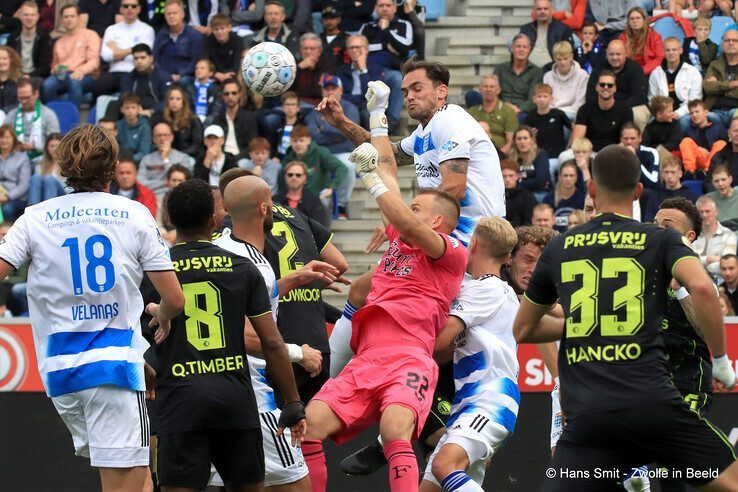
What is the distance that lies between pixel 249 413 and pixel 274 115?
957 centimetres

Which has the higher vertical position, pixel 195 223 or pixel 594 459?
pixel 195 223

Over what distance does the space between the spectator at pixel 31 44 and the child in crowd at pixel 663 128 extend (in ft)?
27.9

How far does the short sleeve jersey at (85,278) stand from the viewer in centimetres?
657

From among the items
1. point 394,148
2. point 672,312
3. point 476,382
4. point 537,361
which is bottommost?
point 537,361

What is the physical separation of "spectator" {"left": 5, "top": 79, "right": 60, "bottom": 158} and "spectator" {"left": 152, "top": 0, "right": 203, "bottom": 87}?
5.82ft

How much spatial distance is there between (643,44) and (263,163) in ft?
17.2

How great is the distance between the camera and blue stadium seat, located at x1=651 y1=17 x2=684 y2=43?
55.4ft

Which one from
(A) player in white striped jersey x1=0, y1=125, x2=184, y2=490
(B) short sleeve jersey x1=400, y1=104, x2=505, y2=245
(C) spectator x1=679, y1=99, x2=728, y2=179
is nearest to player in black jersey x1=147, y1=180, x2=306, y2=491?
(A) player in white striped jersey x1=0, y1=125, x2=184, y2=490

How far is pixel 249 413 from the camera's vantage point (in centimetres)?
709

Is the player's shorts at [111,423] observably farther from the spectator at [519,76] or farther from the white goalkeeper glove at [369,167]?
the spectator at [519,76]

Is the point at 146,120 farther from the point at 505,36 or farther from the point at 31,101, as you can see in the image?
the point at 505,36

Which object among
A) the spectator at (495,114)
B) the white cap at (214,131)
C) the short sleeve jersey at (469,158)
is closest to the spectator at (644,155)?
the spectator at (495,114)

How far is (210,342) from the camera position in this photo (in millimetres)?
7055

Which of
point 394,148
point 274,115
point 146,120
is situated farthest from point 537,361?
point 146,120
